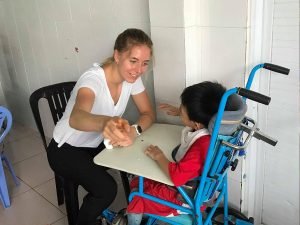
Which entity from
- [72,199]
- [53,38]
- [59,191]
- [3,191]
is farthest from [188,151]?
[53,38]

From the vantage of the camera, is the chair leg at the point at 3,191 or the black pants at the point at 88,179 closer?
the black pants at the point at 88,179

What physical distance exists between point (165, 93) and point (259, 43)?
0.56 m

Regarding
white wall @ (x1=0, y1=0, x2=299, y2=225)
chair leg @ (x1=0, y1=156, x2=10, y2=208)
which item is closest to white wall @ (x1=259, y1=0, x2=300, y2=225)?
white wall @ (x1=0, y1=0, x2=299, y2=225)

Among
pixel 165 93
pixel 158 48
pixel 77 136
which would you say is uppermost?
pixel 158 48

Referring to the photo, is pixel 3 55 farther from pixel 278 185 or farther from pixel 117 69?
pixel 278 185

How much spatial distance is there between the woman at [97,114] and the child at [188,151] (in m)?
0.19

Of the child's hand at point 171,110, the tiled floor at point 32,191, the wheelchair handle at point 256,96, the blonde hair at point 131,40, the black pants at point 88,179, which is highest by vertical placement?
the blonde hair at point 131,40

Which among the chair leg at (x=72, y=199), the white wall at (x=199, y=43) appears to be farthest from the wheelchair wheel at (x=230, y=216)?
the chair leg at (x=72, y=199)

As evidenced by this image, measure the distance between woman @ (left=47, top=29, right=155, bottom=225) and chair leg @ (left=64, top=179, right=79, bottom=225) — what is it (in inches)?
3.7

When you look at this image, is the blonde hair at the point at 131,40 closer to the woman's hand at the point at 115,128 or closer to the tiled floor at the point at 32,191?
the woman's hand at the point at 115,128

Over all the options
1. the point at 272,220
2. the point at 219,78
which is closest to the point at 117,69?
the point at 219,78

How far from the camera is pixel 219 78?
162 centimetres

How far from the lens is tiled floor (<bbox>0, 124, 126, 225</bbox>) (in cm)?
216

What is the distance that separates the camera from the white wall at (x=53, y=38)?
2.01 m
